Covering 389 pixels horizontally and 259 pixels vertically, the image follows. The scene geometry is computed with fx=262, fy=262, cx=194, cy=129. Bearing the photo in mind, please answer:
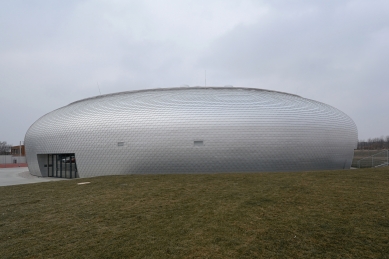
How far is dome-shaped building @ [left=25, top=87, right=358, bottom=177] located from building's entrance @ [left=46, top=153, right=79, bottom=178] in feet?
0.96

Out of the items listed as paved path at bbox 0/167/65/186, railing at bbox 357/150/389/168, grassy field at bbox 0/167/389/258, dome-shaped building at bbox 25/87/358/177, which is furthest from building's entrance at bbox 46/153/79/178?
railing at bbox 357/150/389/168

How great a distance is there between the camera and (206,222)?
24.9 ft

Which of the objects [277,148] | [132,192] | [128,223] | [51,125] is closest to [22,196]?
[132,192]

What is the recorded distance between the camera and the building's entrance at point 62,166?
994 inches

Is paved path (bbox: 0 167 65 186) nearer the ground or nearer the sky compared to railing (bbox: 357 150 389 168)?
nearer the ground

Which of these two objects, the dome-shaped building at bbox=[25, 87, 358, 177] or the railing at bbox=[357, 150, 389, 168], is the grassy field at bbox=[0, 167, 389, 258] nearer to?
the dome-shaped building at bbox=[25, 87, 358, 177]

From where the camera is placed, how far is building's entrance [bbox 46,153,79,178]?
82.8 ft

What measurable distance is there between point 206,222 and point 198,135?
41.1 ft

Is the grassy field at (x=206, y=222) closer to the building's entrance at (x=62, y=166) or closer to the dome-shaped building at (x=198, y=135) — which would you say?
the dome-shaped building at (x=198, y=135)

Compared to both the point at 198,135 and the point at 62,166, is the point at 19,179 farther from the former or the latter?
the point at 198,135

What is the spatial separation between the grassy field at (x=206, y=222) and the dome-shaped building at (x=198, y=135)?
7.57 metres

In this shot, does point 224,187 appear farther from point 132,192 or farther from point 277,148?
point 277,148

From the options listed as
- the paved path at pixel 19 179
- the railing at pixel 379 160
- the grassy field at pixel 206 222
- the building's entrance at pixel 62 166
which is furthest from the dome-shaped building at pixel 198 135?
the grassy field at pixel 206 222

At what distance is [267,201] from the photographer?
9398mm
